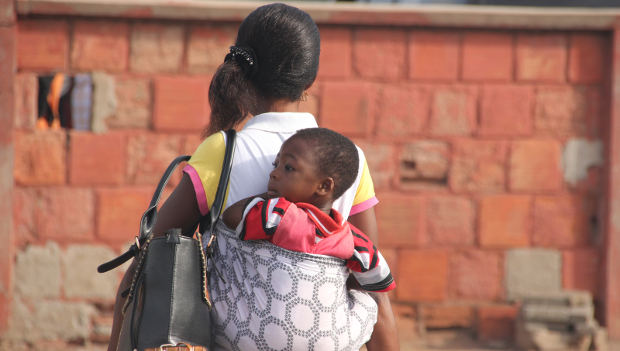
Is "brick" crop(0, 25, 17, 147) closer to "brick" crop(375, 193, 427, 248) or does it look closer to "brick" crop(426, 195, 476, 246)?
"brick" crop(375, 193, 427, 248)

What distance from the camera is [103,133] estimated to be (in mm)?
5480

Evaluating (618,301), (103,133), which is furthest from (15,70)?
(618,301)

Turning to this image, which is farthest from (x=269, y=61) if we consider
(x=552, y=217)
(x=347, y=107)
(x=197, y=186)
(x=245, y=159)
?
(x=552, y=217)

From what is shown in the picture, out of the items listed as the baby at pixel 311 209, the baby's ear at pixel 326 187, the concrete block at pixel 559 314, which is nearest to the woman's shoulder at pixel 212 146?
the baby at pixel 311 209

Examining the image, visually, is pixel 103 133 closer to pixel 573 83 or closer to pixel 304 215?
pixel 573 83

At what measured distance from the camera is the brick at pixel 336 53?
5.50m

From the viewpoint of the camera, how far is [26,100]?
5.43 meters

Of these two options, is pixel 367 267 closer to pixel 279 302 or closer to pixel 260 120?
pixel 279 302

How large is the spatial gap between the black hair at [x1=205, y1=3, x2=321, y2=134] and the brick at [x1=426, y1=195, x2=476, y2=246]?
11.9ft

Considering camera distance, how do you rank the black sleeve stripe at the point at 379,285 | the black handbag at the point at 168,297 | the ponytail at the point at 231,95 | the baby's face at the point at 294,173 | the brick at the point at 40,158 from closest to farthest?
the black handbag at the point at 168,297 < the baby's face at the point at 294,173 < the black sleeve stripe at the point at 379,285 < the ponytail at the point at 231,95 < the brick at the point at 40,158

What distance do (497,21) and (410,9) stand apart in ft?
2.12

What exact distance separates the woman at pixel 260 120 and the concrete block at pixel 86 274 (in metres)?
3.54

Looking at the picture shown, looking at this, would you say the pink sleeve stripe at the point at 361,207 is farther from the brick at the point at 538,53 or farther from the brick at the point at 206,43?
the brick at the point at 538,53

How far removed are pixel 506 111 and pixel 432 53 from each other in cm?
70
